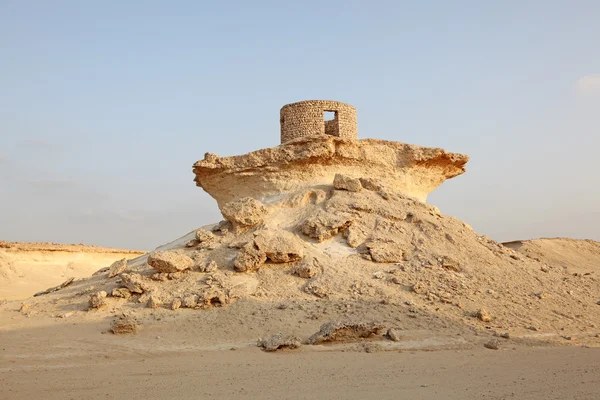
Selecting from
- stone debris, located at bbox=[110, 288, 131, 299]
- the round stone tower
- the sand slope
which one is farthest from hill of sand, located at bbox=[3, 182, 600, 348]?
the sand slope

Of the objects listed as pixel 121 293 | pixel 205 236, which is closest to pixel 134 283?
pixel 121 293

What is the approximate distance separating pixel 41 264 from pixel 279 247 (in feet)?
51.8

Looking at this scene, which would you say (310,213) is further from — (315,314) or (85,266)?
(85,266)

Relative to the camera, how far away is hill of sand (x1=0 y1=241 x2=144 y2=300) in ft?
64.5

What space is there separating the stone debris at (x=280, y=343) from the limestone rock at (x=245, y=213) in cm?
367

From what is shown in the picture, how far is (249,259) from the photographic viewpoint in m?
9.45

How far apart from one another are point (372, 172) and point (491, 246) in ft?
9.88

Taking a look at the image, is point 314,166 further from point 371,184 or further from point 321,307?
point 321,307

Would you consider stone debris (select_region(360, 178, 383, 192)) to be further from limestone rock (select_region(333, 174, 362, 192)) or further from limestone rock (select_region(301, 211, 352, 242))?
limestone rock (select_region(301, 211, 352, 242))

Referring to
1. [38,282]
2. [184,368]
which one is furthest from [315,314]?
[38,282]

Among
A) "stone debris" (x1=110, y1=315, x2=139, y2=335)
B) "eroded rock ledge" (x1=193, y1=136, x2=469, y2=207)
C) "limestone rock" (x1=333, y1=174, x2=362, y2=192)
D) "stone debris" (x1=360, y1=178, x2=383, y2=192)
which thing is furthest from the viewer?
"eroded rock ledge" (x1=193, y1=136, x2=469, y2=207)

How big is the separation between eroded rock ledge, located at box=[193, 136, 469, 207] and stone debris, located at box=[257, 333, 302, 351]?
16.0 ft

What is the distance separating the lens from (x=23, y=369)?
6.46 meters

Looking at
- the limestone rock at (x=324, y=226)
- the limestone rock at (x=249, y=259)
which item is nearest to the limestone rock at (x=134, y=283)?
the limestone rock at (x=249, y=259)
